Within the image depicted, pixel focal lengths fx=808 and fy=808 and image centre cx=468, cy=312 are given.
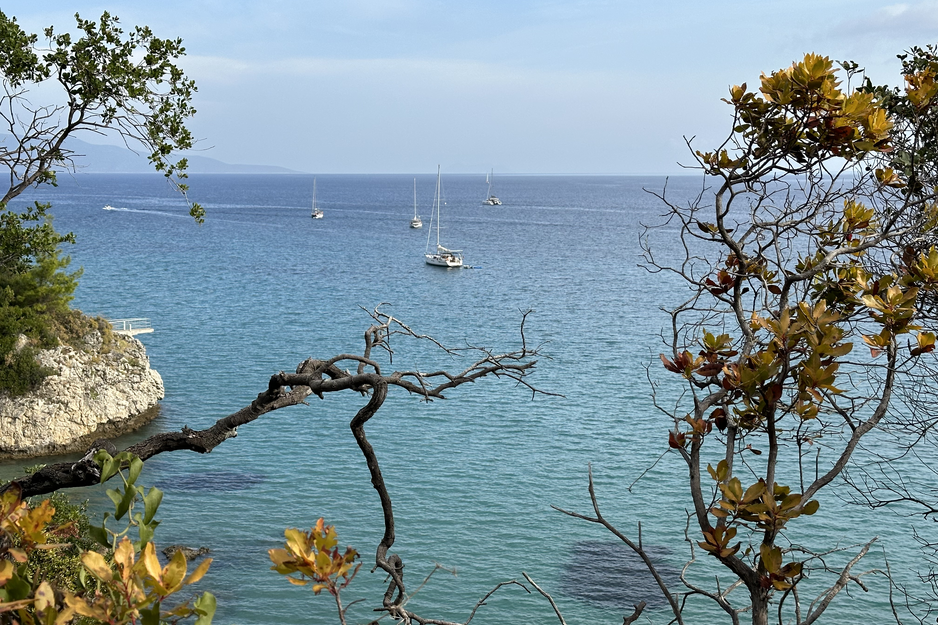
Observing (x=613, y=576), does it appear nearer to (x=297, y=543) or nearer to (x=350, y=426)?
(x=350, y=426)

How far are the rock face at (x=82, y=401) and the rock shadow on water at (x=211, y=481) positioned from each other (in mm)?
2878

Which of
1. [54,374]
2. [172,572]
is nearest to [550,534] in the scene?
[54,374]

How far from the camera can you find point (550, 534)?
1903 centimetres

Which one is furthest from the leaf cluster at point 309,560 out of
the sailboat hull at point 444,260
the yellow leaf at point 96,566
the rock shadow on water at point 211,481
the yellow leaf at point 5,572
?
the sailboat hull at point 444,260

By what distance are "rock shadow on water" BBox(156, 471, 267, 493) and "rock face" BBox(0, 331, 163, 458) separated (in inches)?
113

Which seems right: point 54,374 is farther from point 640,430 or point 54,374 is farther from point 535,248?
point 535,248

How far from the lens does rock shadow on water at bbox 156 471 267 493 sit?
21375 mm

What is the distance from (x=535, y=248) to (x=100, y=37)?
2690 inches

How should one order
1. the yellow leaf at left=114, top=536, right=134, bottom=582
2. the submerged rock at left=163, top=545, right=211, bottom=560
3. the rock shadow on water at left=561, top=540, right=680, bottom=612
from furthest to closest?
the submerged rock at left=163, top=545, right=211, bottom=560 → the rock shadow on water at left=561, top=540, right=680, bottom=612 → the yellow leaf at left=114, top=536, right=134, bottom=582

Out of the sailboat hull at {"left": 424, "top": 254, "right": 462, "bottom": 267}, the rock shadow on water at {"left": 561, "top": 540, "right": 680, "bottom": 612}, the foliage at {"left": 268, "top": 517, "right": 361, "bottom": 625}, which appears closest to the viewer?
the foliage at {"left": 268, "top": 517, "right": 361, "bottom": 625}

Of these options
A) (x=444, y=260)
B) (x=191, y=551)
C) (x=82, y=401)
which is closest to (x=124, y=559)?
(x=191, y=551)

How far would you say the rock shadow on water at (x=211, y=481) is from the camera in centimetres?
2138

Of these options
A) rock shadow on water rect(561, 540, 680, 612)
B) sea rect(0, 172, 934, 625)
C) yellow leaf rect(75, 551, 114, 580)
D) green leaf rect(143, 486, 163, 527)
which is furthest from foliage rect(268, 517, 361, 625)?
rock shadow on water rect(561, 540, 680, 612)

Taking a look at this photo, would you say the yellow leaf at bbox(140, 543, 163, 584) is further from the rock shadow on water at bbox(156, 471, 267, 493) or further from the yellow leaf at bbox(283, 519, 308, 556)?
the rock shadow on water at bbox(156, 471, 267, 493)
